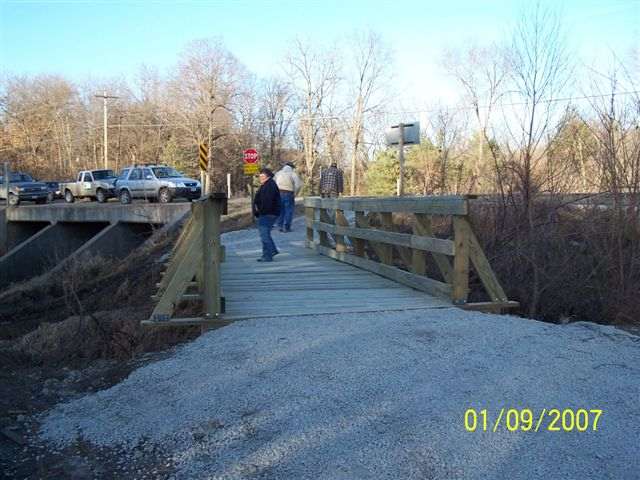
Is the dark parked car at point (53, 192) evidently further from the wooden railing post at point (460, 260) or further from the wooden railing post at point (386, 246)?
the wooden railing post at point (460, 260)

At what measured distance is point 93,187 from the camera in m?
34.2

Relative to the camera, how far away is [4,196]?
116ft

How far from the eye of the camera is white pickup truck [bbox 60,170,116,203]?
111 ft

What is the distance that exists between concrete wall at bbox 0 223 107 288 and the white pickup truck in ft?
11.5

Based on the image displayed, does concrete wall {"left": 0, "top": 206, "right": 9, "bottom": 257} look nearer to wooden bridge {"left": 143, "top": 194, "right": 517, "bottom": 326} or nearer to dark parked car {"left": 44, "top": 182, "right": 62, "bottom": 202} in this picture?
dark parked car {"left": 44, "top": 182, "right": 62, "bottom": 202}

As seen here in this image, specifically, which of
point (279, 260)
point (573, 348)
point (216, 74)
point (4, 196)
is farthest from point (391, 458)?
point (216, 74)

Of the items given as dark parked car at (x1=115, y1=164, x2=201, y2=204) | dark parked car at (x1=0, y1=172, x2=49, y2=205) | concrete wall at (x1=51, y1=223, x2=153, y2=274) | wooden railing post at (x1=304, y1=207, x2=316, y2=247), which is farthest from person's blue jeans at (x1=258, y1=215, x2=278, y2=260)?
dark parked car at (x1=0, y1=172, x2=49, y2=205)

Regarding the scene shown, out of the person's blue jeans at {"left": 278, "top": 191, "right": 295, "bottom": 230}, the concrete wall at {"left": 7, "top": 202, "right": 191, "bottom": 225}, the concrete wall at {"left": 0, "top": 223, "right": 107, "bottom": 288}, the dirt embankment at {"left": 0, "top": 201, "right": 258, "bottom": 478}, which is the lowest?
the concrete wall at {"left": 0, "top": 223, "right": 107, "bottom": 288}

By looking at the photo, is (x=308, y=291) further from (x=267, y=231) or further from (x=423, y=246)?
(x=267, y=231)

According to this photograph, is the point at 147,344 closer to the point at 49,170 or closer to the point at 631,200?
the point at 631,200

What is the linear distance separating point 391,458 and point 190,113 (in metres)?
51.1

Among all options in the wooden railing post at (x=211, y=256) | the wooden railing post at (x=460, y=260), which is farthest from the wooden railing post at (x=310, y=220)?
the wooden railing post at (x=211, y=256)

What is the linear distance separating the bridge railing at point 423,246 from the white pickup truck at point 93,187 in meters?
24.4

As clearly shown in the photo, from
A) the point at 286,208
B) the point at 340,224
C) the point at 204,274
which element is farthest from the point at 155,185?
the point at 204,274
